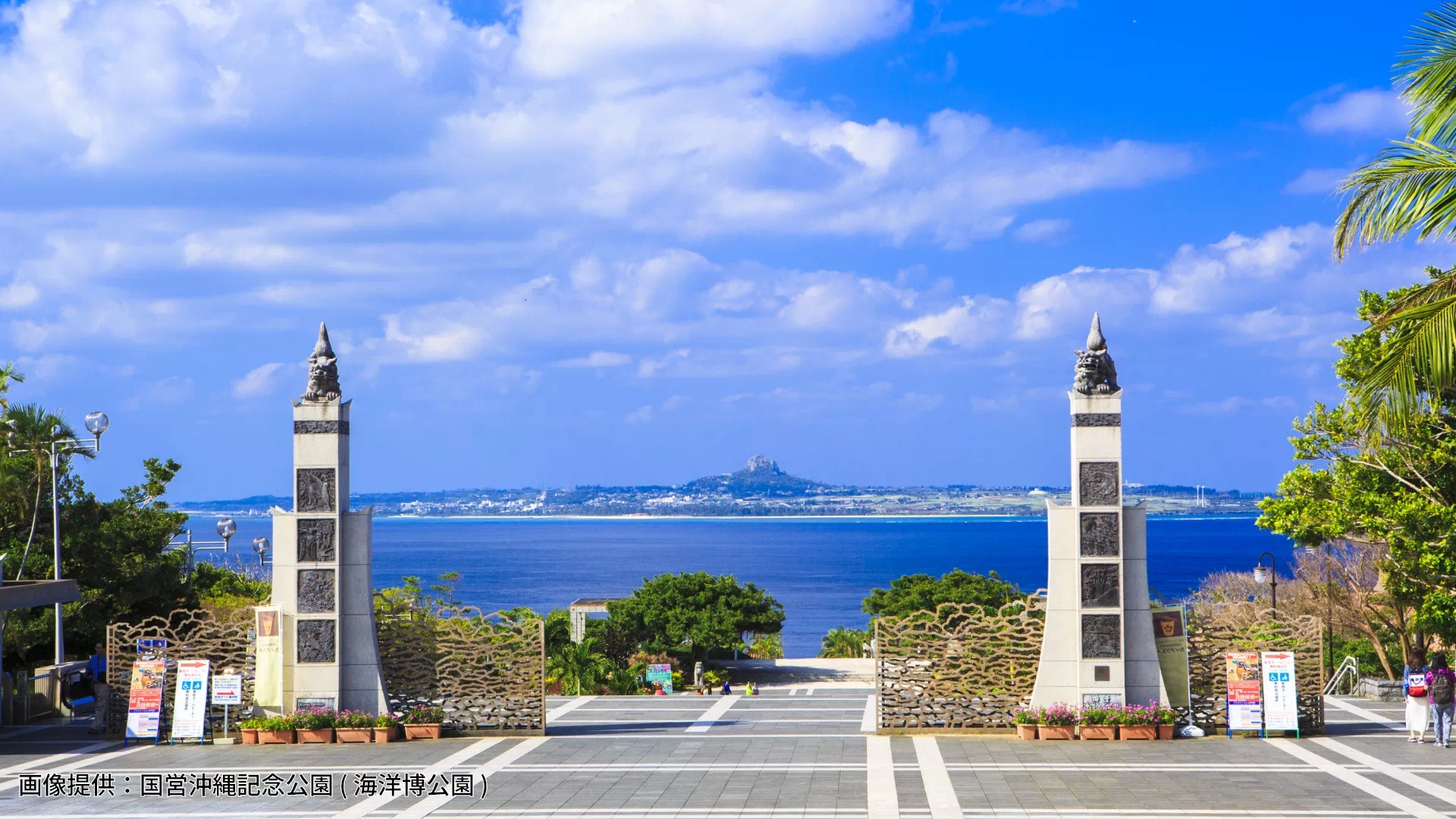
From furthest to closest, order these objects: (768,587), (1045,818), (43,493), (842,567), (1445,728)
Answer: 1. (842,567)
2. (768,587)
3. (43,493)
4. (1445,728)
5. (1045,818)

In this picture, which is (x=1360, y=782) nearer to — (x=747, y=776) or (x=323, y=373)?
(x=747, y=776)

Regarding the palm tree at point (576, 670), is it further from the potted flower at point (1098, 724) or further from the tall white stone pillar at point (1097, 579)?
the potted flower at point (1098, 724)

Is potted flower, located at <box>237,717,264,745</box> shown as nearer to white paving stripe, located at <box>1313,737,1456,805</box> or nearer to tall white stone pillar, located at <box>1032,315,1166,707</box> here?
tall white stone pillar, located at <box>1032,315,1166,707</box>

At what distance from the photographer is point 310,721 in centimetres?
1911

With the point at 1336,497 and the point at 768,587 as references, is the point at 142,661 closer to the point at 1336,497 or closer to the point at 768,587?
the point at 1336,497

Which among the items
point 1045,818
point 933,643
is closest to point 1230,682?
point 933,643

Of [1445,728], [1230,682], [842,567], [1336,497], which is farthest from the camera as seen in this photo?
[842,567]

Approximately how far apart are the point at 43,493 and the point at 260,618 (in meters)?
13.9

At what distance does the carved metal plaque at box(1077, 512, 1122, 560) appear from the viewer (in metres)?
18.8

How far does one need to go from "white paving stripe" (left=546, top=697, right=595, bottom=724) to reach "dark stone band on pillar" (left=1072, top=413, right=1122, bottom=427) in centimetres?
992

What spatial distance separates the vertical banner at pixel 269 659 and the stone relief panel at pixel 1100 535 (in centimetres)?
1184

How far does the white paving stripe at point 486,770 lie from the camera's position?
13.9 metres

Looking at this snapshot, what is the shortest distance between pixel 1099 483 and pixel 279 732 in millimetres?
12387

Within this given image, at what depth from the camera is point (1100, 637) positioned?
18.8m
